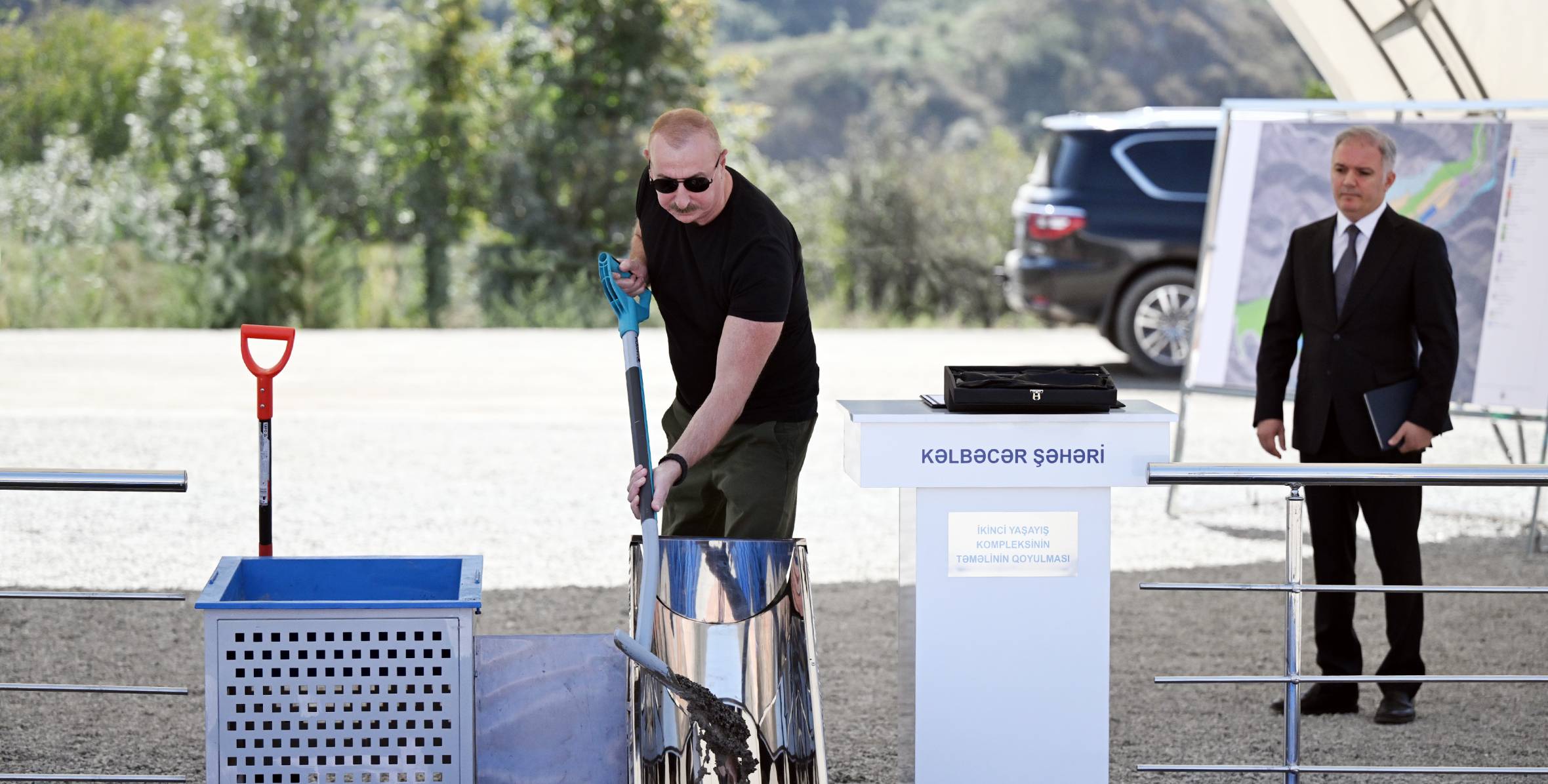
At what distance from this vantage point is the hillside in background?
74.6 m

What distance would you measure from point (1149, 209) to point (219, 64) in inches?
542

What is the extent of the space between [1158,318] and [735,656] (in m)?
11.0

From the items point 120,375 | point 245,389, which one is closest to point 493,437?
point 245,389

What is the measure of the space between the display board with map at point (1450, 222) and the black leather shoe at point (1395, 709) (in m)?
2.25

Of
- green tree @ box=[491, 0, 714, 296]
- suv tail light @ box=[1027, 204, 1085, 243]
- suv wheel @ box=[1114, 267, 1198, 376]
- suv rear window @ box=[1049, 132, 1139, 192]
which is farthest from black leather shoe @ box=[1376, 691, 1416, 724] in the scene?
green tree @ box=[491, 0, 714, 296]

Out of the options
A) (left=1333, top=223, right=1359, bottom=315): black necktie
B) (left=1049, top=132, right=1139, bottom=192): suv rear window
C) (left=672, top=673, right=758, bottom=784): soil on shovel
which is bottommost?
(left=672, top=673, right=758, bottom=784): soil on shovel

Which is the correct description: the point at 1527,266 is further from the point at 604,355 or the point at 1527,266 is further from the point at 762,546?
the point at 604,355

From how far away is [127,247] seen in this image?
740 inches

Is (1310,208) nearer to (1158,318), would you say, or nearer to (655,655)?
(655,655)

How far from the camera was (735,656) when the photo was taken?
354 cm

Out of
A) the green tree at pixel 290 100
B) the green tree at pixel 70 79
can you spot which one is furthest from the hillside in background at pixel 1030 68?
the green tree at pixel 290 100

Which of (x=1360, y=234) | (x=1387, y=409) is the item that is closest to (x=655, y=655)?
(x=1387, y=409)

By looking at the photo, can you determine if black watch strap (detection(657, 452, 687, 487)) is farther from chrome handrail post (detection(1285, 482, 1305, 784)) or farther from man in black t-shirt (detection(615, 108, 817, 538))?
chrome handrail post (detection(1285, 482, 1305, 784))

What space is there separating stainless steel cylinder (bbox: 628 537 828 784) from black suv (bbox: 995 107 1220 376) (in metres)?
10.8
